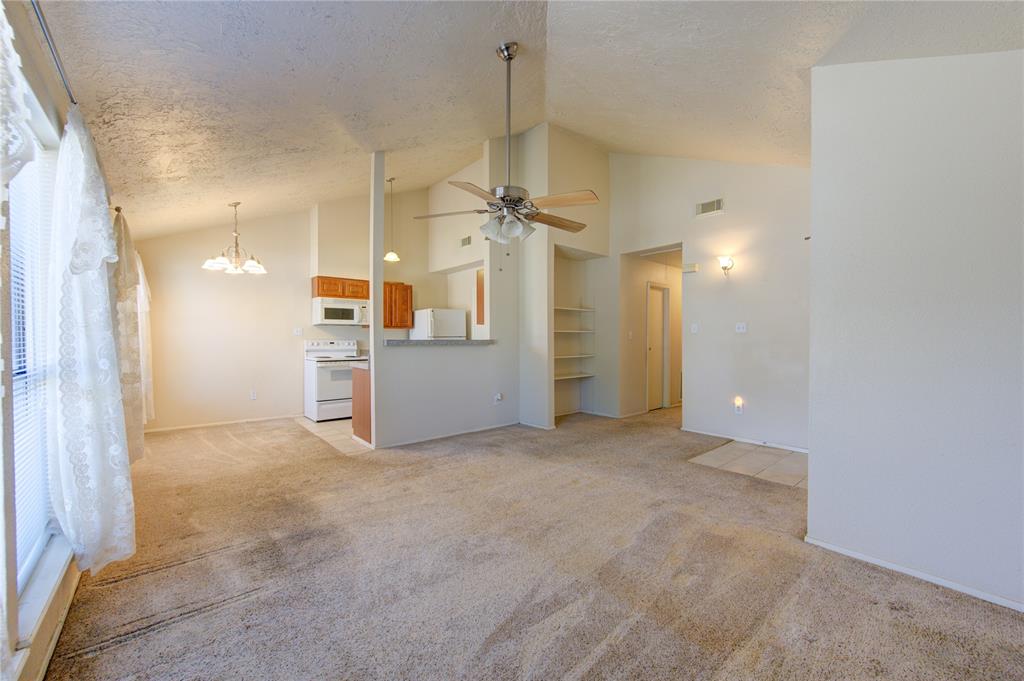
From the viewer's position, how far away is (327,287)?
237 inches

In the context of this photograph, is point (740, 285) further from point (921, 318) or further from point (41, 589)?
point (41, 589)

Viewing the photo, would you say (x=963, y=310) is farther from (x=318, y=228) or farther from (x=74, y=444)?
(x=318, y=228)

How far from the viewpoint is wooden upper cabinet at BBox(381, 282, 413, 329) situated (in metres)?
6.57

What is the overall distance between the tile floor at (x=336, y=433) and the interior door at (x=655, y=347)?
14.3 feet

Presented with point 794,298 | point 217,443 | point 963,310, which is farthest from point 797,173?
point 217,443

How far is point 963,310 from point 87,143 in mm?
4079

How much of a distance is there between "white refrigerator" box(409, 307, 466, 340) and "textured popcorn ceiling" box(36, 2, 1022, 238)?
2501 mm

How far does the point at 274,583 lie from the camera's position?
197 centimetres

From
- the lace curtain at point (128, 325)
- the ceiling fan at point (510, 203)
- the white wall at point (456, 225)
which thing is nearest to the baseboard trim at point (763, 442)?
the ceiling fan at point (510, 203)

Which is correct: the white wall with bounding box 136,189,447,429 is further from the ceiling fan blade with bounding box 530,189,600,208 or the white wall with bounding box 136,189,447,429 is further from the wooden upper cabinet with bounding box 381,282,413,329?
the ceiling fan blade with bounding box 530,189,600,208

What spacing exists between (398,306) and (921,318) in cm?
611

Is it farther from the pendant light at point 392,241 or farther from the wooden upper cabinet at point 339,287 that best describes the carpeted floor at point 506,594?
the pendant light at point 392,241

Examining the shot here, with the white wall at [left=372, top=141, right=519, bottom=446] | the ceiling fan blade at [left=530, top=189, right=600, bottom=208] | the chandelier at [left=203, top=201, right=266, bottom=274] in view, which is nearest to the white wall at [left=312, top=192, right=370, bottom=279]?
the chandelier at [left=203, top=201, right=266, bottom=274]

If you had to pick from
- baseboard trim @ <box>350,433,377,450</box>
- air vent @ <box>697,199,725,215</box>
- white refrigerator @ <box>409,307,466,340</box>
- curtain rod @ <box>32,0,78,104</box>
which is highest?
air vent @ <box>697,199,725,215</box>
